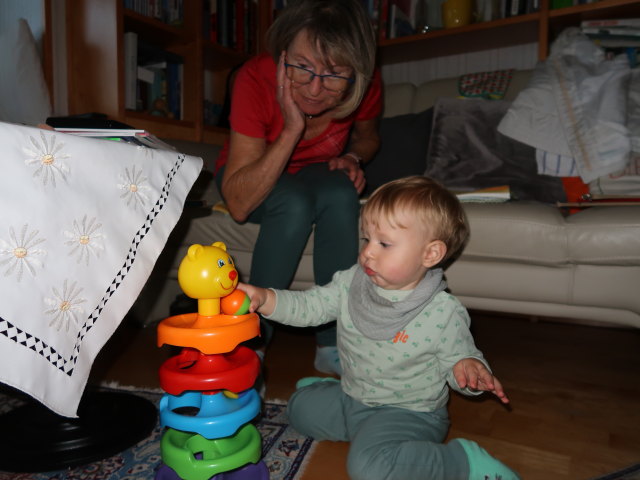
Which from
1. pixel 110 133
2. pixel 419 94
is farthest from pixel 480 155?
pixel 110 133

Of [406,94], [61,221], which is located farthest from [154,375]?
[406,94]

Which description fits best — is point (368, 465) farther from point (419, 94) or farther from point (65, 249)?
point (419, 94)

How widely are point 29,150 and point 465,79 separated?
163 cm

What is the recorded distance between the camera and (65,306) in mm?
602

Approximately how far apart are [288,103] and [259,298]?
19.6 inches

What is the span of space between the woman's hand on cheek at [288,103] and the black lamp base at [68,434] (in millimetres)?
672

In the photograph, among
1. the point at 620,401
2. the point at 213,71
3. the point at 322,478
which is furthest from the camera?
the point at 213,71

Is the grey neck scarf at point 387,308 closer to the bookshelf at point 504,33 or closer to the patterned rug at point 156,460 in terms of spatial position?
the patterned rug at point 156,460

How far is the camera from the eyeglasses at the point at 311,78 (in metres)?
1.06

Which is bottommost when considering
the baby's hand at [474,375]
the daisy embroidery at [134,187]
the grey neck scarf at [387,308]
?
the baby's hand at [474,375]

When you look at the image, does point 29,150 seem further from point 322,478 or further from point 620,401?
point 620,401

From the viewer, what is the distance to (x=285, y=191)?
111cm

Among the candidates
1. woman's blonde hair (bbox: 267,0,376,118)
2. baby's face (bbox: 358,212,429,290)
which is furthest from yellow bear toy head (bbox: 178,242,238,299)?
woman's blonde hair (bbox: 267,0,376,118)

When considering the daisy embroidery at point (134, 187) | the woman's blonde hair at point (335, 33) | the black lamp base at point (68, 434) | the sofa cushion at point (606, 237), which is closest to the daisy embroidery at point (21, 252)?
the daisy embroidery at point (134, 187)
